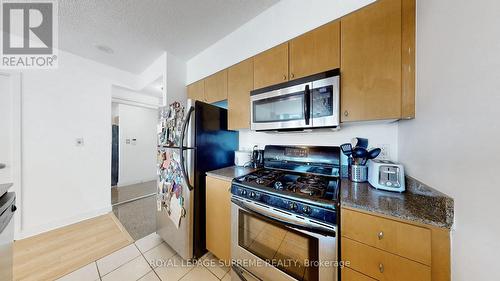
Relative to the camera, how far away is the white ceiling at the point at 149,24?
1.56 m

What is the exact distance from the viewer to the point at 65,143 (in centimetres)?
235

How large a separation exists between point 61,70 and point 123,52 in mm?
917

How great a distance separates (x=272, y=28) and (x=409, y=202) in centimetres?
173

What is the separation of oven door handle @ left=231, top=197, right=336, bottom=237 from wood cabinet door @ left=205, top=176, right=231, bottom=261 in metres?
0.19

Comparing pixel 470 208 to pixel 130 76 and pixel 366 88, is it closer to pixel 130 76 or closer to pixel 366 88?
pixel 366 88

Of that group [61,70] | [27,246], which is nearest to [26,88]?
[61,70]

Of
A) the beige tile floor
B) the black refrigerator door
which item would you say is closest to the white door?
the beige tile floor

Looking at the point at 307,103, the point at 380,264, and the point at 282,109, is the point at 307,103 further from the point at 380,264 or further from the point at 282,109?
the point at 380,264

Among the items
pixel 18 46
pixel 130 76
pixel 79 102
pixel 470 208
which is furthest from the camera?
pixel 130 76

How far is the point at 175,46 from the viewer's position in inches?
87.5

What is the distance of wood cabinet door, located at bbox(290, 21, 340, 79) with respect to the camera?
1.18m

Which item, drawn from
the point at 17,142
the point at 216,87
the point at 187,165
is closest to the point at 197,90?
the point at 216,87

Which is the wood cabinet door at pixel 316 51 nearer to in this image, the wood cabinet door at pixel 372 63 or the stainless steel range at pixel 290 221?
the wood cabinet door at pixel 372 63

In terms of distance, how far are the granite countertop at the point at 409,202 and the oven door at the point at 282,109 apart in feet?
1.90
